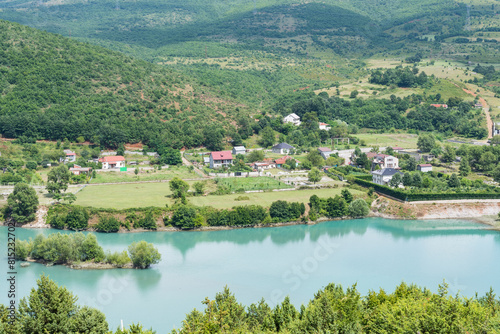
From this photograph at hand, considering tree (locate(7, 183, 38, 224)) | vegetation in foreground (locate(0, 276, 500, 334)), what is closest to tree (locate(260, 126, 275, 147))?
tree (locate(7, 183, 38, 224))

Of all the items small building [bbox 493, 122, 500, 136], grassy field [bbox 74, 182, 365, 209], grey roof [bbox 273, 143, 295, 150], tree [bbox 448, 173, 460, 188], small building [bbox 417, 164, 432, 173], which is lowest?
grassy field [bbox 74, 182, 365, 209]

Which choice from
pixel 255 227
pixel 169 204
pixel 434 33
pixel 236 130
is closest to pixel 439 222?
pixel 255 227

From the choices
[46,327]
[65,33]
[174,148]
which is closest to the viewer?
[46,327]

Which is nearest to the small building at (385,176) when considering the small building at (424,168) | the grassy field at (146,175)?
the small building at (424,168)

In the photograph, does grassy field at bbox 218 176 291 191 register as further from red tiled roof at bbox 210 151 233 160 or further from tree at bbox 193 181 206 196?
red tiled roof at bbox 210 151 233 160

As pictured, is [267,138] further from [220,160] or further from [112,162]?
[112,162]

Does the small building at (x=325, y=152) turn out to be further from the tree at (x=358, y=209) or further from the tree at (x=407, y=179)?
the tree at (x=358, y=209)

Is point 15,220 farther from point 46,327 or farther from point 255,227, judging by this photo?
point 46,327
